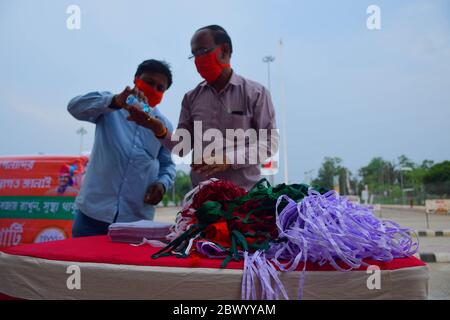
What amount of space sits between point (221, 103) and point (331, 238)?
1064 mm

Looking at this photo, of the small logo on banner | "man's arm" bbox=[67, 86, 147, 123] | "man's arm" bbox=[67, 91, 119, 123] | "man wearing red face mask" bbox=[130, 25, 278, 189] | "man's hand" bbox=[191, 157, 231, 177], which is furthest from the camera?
the small logo on banner

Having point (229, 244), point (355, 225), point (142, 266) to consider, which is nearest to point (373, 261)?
point (355, 225)

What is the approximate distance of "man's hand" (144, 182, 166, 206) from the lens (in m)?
1.88

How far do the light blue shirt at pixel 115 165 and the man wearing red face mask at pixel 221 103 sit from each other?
295mm

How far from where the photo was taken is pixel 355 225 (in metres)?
0.80

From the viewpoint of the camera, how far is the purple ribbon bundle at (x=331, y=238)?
2.41ft

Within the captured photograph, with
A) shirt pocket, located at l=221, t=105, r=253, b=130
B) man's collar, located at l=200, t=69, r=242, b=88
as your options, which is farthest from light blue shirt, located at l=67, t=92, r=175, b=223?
shirt pocket, located at l=221, t=105, r=253, b=130

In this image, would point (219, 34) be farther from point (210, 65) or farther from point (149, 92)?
point (149, 92)

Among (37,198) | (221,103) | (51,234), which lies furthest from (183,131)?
(37,198)

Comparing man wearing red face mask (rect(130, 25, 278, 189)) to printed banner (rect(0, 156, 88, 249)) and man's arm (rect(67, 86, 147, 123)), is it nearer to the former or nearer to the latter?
man's arm (rect(67, 86, 147, 123))

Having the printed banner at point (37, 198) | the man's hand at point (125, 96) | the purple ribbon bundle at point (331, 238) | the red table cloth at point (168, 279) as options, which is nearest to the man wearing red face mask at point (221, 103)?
the man's hand at point (125, 96)

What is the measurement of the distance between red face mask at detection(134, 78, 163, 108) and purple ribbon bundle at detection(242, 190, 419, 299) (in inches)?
49.1

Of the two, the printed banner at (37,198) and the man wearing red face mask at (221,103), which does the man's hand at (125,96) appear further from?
the printed banner at (37,198)
